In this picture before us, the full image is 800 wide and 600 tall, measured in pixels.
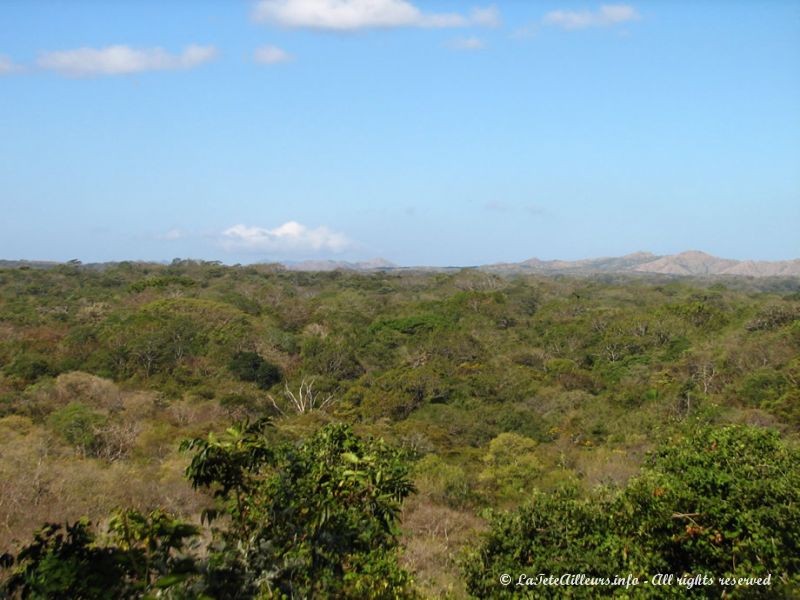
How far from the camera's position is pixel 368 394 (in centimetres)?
2838

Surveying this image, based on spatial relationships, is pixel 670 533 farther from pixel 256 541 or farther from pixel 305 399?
pixel 305 399

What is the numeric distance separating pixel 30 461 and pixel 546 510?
10239 mm

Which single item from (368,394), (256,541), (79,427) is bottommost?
(368,394)

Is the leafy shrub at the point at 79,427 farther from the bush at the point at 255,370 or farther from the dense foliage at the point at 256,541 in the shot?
the dense foliage at the point at 256,541

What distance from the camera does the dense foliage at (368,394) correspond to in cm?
1109

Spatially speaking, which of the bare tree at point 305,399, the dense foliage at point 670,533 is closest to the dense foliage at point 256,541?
the dense foliage at point 670,533

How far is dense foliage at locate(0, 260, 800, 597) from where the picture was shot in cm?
1109

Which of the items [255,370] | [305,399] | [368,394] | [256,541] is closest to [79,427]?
[305,399]

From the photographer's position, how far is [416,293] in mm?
61812

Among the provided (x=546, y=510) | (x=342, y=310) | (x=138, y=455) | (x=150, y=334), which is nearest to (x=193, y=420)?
(x=138, y=455)

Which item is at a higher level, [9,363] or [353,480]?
[353,480]

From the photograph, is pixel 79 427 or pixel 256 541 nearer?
pixel 256 541

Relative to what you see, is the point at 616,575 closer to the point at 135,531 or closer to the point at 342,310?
the point at 135,531

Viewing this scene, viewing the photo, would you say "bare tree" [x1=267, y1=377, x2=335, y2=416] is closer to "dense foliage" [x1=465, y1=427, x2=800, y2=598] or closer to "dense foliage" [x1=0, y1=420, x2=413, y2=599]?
"dense foliage" [x1=465, y1=427, x2=800, y2=598]
